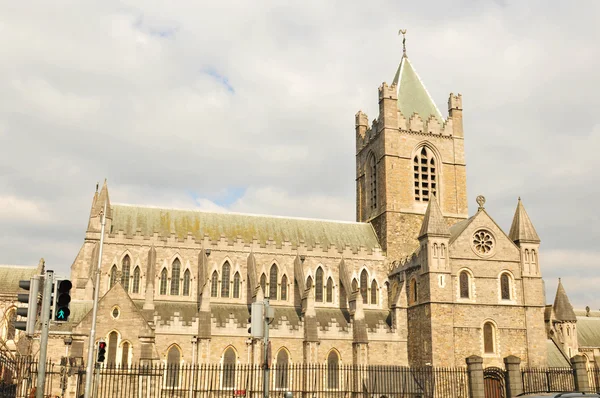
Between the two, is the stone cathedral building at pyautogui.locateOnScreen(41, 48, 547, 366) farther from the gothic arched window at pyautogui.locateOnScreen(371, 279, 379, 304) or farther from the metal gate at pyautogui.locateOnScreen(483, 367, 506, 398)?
the metal gate at pyautogui.locateOnScreen(483, 367, 506, 398)

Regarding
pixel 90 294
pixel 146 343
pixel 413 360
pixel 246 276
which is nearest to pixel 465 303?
pixel 413 360

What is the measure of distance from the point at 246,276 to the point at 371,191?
13655 millimetres

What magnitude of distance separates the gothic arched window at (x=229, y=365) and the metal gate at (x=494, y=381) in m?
15.1

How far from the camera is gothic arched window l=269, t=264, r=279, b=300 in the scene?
4353 cm

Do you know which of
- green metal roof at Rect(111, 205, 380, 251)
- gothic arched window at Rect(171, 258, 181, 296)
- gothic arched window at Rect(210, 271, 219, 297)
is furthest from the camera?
green metal roof at Rect(111, 205, 380, 251)

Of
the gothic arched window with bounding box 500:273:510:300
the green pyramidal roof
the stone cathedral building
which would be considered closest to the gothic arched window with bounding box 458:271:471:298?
the stone cathedral building

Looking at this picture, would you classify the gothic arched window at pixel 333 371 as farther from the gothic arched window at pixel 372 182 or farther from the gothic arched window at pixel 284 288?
the gothic arched window at pixel 372 182

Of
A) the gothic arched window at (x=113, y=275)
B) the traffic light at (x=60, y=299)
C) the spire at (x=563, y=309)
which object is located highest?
the gothic arched window at (x=113, y=275)

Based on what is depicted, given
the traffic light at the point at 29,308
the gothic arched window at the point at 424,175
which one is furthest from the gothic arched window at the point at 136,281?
the traffic light at the point at 29,308

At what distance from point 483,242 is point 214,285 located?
58.6 feet

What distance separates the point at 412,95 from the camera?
52.0 m

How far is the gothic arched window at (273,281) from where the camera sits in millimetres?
43534

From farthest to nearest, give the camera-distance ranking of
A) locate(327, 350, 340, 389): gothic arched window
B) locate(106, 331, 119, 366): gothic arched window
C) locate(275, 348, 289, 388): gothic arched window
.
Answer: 1. locate(327, 350, 340, 389): gothic arched window
2. locate(275, 348, 289, 388): gothic arched window
3. locate(106, 331, 119, 366): gothic arched window

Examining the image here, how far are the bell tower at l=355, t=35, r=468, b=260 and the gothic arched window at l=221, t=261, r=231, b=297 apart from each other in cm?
1178
